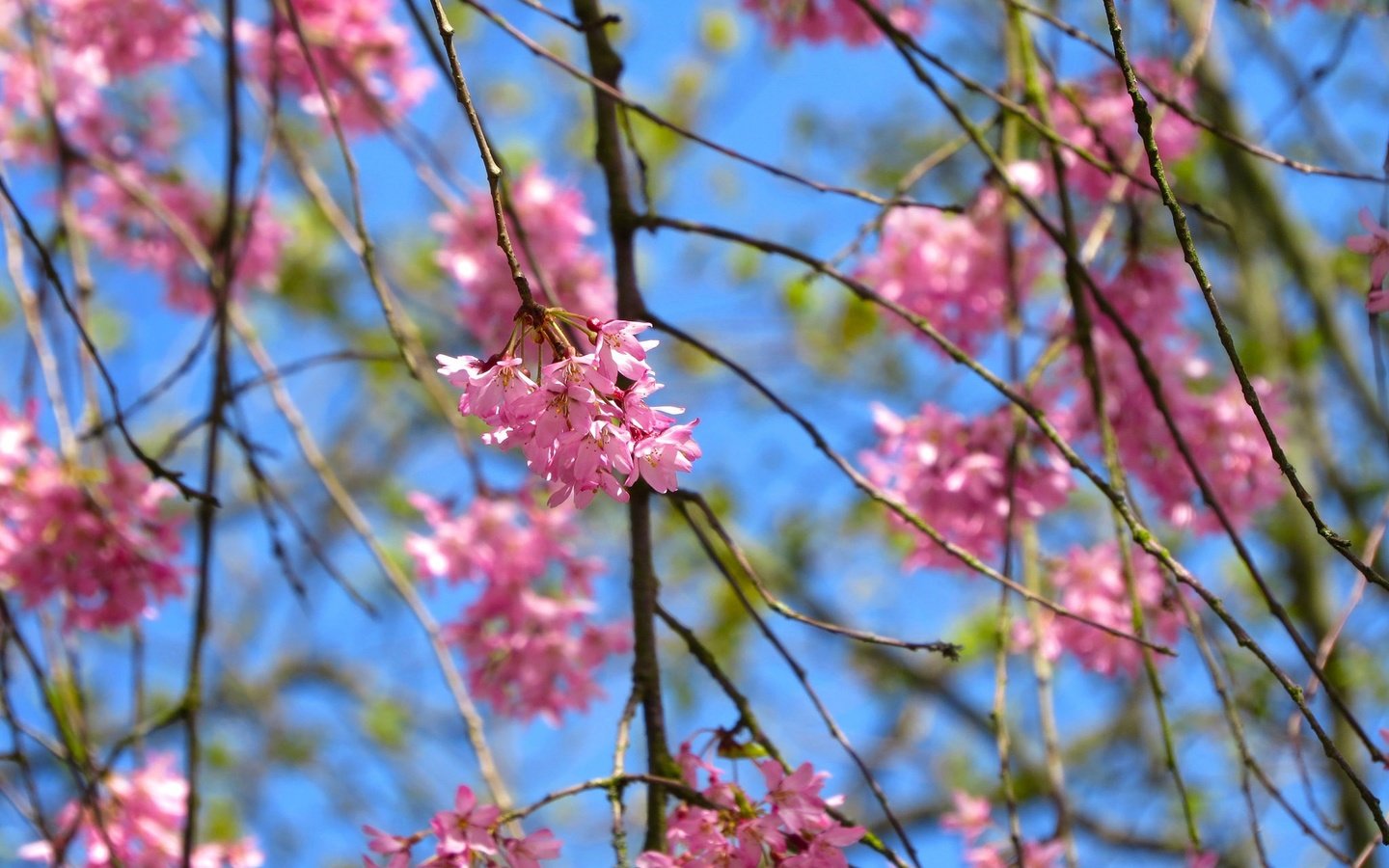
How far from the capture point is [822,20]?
8.73 ft

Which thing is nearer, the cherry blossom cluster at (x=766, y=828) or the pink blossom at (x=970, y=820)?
the cherry blossom cluster at (x=766, y=828)

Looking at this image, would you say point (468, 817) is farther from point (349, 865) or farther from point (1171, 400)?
point (349, 865)

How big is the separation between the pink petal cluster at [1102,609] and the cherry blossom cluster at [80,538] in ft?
4.70

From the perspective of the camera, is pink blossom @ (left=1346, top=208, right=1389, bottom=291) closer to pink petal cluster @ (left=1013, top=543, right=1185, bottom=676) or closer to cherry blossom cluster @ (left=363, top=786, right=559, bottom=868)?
cherry blossom cluster @ (left=363, top=786, right=559, bottom=868)

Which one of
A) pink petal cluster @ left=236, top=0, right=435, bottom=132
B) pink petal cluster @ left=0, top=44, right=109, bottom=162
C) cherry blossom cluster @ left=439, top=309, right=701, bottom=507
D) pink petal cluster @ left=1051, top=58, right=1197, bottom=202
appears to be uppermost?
pink petal cluster @ left=0, top=44, right=109, bottom=162

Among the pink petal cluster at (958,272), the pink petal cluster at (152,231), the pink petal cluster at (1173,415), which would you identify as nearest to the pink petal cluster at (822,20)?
the pink petal cluster at (958,272)

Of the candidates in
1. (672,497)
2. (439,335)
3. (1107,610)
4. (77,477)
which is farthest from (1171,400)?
(439,335)

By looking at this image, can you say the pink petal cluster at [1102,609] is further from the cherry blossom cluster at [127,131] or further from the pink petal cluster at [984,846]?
the cherry blossom cluster at [127,131]

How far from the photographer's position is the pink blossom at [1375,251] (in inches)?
51.4

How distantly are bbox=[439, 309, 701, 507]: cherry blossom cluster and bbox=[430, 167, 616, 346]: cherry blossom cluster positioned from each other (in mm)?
1478

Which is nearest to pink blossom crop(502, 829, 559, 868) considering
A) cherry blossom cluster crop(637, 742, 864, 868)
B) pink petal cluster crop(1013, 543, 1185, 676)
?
cherry blossom cluster crop(637, 742, 864, 868)

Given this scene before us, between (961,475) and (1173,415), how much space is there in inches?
19.5

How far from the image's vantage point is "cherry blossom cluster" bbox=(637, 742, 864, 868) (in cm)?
125

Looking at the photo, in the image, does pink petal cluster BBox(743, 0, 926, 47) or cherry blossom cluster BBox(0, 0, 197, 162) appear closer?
pink petal cluster BBox(743, 0, 926, 47)
